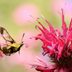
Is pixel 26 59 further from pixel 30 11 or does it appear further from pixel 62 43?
pixel 62 43

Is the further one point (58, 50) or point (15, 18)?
point (15, 18)

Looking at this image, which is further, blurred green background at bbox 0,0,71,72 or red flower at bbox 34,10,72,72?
blurred green background at bbox 0,0,71,72

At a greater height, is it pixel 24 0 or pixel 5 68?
pixel 24 0

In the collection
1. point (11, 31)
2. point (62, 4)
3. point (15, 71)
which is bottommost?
point (15, 71)

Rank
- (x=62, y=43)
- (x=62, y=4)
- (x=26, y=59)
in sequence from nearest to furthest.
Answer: (x=62, y=43) < (x=26, y=59) < (x=62, y=4)

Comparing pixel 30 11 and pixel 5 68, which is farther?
pixel 30 11

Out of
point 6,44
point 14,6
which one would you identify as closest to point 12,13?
point 14,6

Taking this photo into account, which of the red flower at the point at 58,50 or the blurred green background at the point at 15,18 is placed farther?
the blurred green background at the point at 15,18

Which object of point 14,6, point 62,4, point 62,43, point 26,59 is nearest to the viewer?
point 62,43
